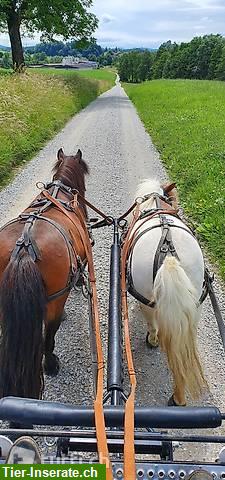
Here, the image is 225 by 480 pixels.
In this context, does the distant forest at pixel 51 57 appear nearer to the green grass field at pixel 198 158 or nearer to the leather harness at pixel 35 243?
the green grass field at pixel 198 158

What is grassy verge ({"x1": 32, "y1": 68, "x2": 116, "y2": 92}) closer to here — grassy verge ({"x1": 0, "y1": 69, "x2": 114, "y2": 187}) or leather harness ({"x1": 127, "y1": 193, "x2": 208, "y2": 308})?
grassy verge ({"x1": 0, "y1": 69, "x2": 114, "y2": 187})

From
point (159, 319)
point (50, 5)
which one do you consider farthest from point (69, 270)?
point (50, 5)

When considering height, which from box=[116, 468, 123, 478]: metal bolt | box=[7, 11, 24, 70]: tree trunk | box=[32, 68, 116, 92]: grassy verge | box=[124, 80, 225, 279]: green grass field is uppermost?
box=[32, 68, 116, 92]: grassy verge

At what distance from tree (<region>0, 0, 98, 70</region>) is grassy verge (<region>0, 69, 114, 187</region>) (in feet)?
14.0

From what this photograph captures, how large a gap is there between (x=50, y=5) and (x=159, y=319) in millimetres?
27259

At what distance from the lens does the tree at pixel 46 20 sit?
84.6 feet

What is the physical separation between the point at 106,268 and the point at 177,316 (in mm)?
2760

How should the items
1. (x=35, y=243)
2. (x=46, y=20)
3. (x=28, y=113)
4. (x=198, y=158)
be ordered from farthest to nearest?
1. (x=46, y=20)
2. (x=28, y=113)
3. (x=198, y=158)
4. (x=35, y=243)

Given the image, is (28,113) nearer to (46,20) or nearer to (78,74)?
(46,20)

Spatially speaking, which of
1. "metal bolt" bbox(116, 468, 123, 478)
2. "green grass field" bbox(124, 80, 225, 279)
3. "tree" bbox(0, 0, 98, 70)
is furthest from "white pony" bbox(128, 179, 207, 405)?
"tree" bbox(0, 0, 98, 70)

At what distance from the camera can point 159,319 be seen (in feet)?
9.38

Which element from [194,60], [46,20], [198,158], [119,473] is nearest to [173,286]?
[119,473]

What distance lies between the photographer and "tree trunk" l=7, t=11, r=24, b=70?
2660 cm

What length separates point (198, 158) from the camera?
1047 cm
